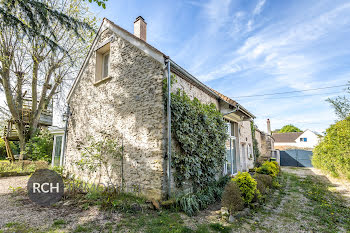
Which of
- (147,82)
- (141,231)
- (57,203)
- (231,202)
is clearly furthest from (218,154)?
(57,203)

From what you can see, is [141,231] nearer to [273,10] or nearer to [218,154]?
[218,154]

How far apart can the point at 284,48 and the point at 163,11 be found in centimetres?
605

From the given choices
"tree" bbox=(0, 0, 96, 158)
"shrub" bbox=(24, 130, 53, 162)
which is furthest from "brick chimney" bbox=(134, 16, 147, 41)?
"shrub" bbox=(24, 130, 53, 162)

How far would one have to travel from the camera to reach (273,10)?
21.2 ft

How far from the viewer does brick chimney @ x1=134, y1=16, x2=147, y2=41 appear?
304 inches

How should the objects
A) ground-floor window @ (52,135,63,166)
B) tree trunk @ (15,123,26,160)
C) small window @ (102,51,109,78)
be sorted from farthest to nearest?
1. tree trunk @ (15,123,26,160)
2. ground-floor window @ (52,135,63,166)
3. small window @ (102,51,109,78)

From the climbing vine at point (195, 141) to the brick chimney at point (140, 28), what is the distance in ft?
11.5

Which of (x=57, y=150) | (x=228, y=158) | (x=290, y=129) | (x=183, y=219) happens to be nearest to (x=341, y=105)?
(x=228, y=158)

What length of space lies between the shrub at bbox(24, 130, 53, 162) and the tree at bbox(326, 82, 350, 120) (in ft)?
68.8

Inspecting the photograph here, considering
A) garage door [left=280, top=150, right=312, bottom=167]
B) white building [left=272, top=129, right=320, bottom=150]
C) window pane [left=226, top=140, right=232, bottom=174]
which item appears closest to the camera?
window pane [left=226, top=140, right=232, bottom=174]

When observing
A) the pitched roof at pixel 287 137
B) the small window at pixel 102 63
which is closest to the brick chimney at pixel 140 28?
the small window at pixel 102 63

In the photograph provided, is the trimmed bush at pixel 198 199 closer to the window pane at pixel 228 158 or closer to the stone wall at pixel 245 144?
the window pane at pixel 228 158

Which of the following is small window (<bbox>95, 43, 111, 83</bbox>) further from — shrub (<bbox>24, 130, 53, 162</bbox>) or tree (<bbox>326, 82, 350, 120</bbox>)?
tree (<bbox>326, 82, 350, 120</bbox>)

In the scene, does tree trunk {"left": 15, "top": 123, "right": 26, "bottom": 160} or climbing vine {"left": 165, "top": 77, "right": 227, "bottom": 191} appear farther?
tree trunk {"left": 15, "top": 123, "right": 26, "bottom": 160}
